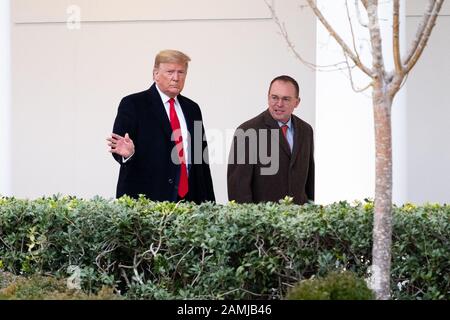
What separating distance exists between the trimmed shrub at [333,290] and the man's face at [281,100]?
11.5ft

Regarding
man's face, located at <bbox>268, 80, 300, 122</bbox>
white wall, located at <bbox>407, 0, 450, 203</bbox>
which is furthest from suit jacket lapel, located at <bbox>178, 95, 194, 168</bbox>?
white wall, located at <bbox>407, 0, 450, 203</bbox>

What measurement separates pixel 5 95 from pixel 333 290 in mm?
4569

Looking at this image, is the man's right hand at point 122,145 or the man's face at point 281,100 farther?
the man's face at point 281,100

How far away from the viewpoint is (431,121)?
11727mm

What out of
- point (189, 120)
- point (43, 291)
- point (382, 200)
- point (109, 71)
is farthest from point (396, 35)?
point (109, 71)

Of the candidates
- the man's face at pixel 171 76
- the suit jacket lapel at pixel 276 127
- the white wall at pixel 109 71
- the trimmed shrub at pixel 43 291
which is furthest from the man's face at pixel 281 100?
the trimmed shrub at pixel 43 291

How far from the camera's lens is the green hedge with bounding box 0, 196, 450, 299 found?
23.7 ft

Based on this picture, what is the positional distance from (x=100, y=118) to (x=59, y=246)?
4703 millimetres

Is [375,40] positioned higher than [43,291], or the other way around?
[375,40]

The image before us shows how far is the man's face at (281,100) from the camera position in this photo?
975 centimetres

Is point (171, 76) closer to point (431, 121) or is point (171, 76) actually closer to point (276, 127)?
point (276, 127)

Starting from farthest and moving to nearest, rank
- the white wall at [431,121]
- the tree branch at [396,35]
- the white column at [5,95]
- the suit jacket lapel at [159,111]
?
the white wall at [431,121], the white column at [5,95], the suit jacket lapel at [159,111], the tree branch at [396,35]

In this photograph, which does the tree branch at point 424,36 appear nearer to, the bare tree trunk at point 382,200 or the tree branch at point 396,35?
the tree branch at point 396,35

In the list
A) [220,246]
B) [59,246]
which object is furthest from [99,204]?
[220,246]
